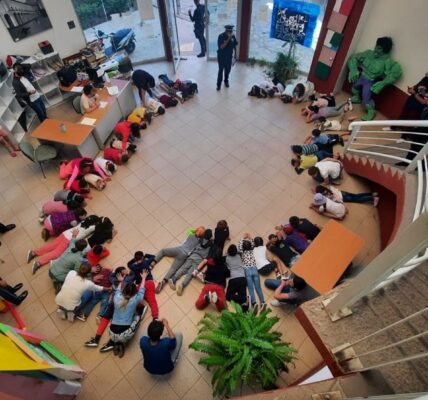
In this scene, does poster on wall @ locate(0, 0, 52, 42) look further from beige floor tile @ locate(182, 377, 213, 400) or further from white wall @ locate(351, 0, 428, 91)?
beige floor tile @ locate(182, 377, 213, 400)

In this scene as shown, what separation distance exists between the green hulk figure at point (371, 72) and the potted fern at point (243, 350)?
548 cm

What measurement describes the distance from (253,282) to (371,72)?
5.11 metres

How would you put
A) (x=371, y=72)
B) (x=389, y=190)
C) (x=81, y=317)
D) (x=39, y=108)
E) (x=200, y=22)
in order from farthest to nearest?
1. (x=200, y=22)
2. (x=39, y=108)
3. (x=371, y=72)
4. (x=389, y=190)
5. (x=81, y=317)

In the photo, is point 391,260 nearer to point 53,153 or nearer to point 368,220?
point 368,220

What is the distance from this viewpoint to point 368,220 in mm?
4953

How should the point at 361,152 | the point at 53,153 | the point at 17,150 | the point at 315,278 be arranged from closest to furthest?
the point at 315,278
the point at 361,152
the point at 53,153
the point at 17,150

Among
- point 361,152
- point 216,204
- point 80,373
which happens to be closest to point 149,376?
point 80,373

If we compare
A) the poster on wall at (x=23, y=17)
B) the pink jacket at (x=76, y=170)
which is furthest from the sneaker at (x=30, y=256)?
the poster on wall at (x=23, y=17)

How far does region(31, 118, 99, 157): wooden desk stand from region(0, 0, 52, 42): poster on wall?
2.10 metres

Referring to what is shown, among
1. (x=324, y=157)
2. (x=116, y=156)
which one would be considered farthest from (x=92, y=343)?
(x=324, y=157)

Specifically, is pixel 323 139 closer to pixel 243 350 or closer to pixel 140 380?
pixel 243 350

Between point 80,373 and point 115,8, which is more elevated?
point 115,8

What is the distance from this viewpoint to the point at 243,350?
289cm

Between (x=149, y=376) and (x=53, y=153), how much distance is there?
426cm
